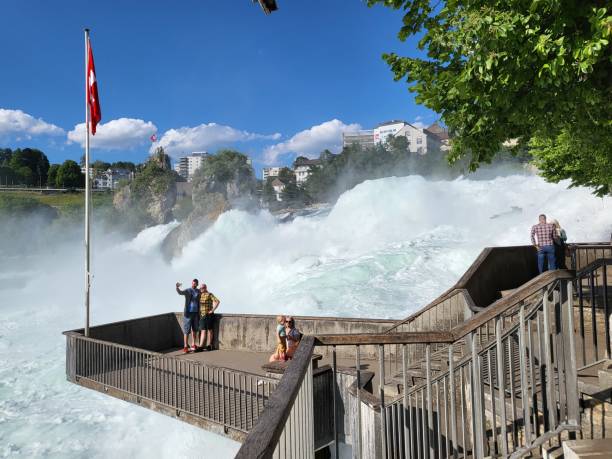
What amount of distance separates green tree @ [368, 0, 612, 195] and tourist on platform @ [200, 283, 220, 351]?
867 cm

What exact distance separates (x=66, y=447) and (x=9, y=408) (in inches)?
171

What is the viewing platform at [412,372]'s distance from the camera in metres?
3.43

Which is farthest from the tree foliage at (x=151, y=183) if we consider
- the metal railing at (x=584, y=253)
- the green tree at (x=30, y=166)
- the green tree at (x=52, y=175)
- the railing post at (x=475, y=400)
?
the railing post at (x=475, y=400)

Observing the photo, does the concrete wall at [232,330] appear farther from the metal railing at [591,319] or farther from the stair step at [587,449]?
the stair step at [587,449]

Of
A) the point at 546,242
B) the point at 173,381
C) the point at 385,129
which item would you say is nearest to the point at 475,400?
the point at 173,381

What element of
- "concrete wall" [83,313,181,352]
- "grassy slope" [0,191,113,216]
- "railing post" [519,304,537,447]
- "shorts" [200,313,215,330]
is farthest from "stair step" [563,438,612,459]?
"grassy slope" [0,191,113,216]

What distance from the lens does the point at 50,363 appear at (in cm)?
2464

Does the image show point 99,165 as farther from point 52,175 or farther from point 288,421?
point 288,421

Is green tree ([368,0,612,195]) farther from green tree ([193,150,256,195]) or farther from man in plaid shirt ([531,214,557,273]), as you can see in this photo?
green tree ([193,150,256,195])

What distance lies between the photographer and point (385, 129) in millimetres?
170250

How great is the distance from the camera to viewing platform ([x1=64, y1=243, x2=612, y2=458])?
11.2 ft

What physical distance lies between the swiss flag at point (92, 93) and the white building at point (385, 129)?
15453 cm

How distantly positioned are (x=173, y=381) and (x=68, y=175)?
146 m

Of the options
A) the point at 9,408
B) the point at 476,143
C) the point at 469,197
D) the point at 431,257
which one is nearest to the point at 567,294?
the point at 476,143
